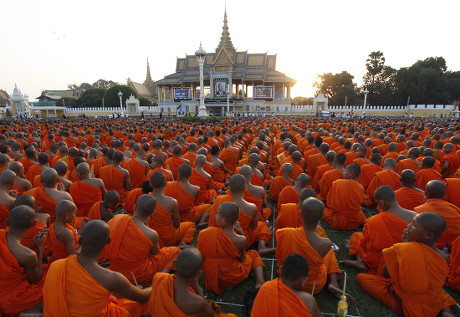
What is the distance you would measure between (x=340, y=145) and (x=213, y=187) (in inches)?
164

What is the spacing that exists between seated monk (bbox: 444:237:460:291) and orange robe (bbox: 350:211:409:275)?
0.54 m

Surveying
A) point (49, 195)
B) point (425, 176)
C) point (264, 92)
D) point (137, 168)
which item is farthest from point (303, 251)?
point (264, 92)

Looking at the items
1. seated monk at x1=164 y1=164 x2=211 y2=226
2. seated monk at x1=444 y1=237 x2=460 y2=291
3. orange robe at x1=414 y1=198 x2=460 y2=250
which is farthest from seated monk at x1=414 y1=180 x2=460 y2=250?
seated monk at x1=164 y1=164 x2=211 y2=226

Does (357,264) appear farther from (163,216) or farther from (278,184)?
(163,216)

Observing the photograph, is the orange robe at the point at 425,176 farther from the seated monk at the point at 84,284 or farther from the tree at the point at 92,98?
the tree at the point at 92,98

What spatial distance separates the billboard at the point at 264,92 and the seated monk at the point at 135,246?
136 feet

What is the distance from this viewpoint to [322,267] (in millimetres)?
2861

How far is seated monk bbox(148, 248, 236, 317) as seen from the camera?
1.91 meters

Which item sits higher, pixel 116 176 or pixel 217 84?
pixel 217 84

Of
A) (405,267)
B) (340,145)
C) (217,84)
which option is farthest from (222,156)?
(217,84)

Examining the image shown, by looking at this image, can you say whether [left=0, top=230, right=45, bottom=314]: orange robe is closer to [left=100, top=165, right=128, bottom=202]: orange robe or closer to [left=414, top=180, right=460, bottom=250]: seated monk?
[left=100, top=165, right=128, bottom=202]: orange robe

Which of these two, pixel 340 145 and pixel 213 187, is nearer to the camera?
pixel 213 187

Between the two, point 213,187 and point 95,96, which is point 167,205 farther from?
point 95,96

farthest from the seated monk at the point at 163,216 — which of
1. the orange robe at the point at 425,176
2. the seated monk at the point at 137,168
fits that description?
the orange robe at the point at 425,176
